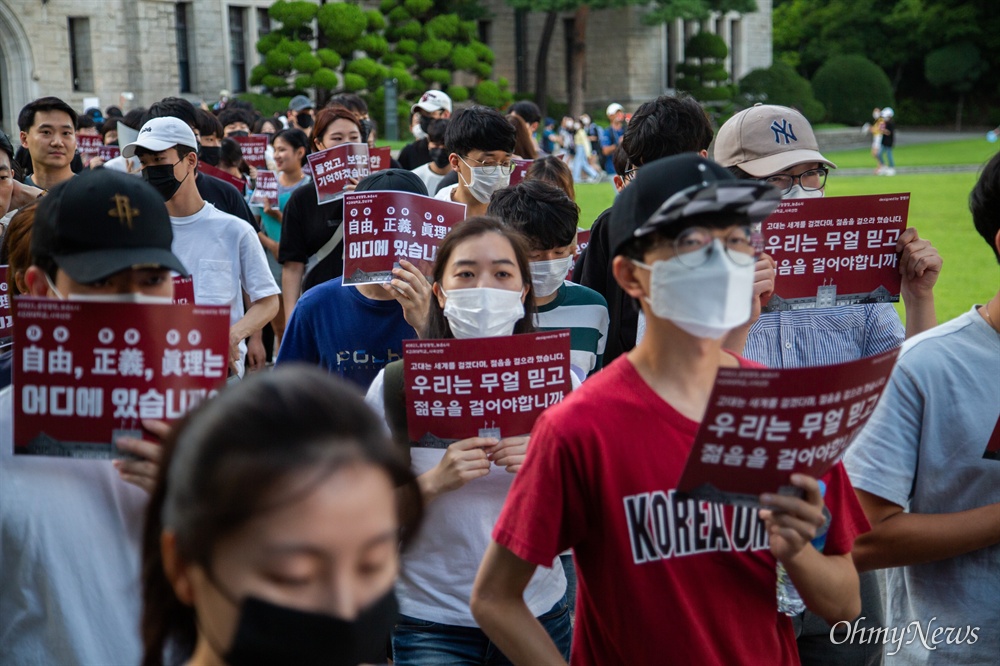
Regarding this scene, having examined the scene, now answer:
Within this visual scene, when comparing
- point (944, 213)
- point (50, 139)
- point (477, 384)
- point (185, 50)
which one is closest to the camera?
point (477, 384)

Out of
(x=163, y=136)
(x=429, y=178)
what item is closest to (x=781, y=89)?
(x=429, y=178)

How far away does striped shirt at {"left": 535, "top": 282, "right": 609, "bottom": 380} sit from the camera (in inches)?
169

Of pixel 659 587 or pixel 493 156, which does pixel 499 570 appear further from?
pixel 493 156

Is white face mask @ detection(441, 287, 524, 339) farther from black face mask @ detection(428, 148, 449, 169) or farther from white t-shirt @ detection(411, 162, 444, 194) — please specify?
black face mask @ detection(428, 148, 449, 169)

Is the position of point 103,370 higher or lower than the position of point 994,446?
higher

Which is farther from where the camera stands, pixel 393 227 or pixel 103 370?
pixel 393 227

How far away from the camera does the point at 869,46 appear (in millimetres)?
64562

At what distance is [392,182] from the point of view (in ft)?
16.1

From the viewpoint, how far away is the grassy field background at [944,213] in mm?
14156

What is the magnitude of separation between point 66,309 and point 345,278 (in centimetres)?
178

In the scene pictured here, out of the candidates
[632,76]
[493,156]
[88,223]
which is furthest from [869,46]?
[88,223]

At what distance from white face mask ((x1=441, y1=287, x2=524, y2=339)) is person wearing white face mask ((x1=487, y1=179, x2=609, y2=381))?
0.77m

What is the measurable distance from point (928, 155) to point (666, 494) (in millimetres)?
41224

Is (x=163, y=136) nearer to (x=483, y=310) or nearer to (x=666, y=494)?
(x=483, y=310)
